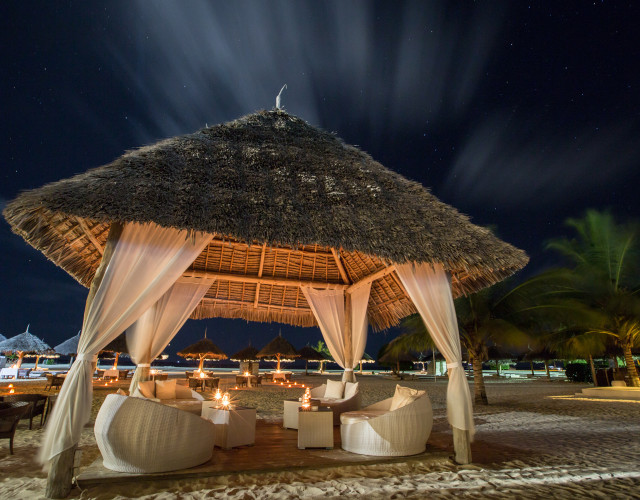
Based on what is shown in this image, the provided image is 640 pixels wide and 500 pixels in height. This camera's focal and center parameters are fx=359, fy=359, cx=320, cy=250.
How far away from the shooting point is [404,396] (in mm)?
3717

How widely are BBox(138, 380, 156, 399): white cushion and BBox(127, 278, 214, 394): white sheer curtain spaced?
179 millimetres

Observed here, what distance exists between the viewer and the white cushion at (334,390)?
5230 millimetres

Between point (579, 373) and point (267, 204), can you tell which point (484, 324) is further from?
point (579, 373)

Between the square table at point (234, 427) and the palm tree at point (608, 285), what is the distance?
27.5ft

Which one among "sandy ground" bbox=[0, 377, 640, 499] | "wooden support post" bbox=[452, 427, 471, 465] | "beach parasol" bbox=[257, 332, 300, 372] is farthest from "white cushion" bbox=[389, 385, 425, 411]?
"beach parasol" bbox=[257, 332, 300, 372]

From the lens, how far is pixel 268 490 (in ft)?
7.94

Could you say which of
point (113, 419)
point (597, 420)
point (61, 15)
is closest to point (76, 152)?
point (61, 15)

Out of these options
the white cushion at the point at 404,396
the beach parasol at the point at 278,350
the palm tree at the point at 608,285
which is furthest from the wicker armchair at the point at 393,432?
the beach parasol at the point at 278,350

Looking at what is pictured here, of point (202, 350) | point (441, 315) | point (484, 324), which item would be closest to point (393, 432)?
point (441, 315)

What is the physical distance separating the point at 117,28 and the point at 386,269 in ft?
60.0

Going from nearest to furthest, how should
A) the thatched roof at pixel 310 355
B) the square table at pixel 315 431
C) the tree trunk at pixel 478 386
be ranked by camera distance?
the square table at pixel 315 431 < the tree trunk at pixel 478 386 < the thatched roof at pixel 310 355

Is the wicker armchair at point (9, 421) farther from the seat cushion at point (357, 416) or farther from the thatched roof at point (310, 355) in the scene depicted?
the thatched roof at point (310, 355)

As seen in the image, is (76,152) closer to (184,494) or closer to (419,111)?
(419,111)

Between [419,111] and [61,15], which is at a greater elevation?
[61,15]
